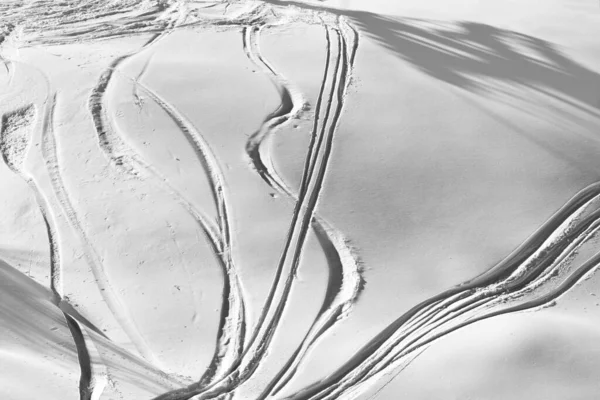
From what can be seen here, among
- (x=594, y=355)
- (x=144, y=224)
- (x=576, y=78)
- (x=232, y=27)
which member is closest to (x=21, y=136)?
(x=144, y=224)

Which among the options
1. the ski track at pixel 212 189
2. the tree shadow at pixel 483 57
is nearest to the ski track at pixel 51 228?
Answer: the ski track at pixel 212 189

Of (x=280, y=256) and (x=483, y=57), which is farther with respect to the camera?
(x=483, y=57)

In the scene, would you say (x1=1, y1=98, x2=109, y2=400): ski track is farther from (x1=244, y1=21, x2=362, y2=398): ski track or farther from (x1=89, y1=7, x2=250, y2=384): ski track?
(x1=244, y1=21, x2=362, y2=398): ski track

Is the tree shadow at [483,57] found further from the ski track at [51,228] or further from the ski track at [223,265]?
the ski track at [51,228]

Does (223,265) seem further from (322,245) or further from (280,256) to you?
(322,245)

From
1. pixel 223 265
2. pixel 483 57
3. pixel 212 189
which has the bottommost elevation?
pixel 223 265

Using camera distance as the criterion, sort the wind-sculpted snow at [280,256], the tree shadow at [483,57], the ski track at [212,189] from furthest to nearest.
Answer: the tree shadow at [483,57] → the ski track at [212,189] → the wind-sculpted snow at [280,256]

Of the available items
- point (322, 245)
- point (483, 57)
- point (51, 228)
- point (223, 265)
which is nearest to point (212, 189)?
point (223, 265)
